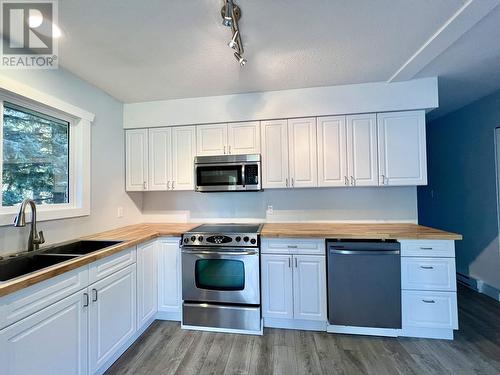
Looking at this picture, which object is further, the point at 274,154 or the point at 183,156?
the point at 183,156

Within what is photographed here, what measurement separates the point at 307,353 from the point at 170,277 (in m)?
1.46

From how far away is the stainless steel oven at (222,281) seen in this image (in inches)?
86.2

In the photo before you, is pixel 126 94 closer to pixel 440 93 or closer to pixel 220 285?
pixel 220 285

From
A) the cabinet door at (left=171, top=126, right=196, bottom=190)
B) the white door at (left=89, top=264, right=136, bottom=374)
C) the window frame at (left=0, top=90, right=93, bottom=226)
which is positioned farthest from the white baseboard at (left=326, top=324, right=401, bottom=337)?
the window frame at (left=0, top=90, right=93, bottom=226)

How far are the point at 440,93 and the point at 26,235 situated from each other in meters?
4.33

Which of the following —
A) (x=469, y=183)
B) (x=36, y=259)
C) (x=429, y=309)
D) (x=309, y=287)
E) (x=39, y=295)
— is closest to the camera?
(x=39, y=295)

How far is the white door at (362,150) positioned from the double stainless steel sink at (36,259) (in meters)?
2.48

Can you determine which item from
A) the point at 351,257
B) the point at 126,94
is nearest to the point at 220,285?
the point at 351,257

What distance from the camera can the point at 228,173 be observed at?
103 inches

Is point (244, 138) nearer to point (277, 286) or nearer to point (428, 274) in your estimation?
point (277, 286)

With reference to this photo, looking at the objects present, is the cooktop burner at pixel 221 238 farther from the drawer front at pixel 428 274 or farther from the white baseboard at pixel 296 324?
the drawer front at pixel 428 274

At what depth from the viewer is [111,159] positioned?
2660 millimetres

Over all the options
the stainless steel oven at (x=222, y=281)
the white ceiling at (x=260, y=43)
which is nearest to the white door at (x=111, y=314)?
the stainless steel oven at (x=222, y=281)

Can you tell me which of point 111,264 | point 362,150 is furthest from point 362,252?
point 111,264
